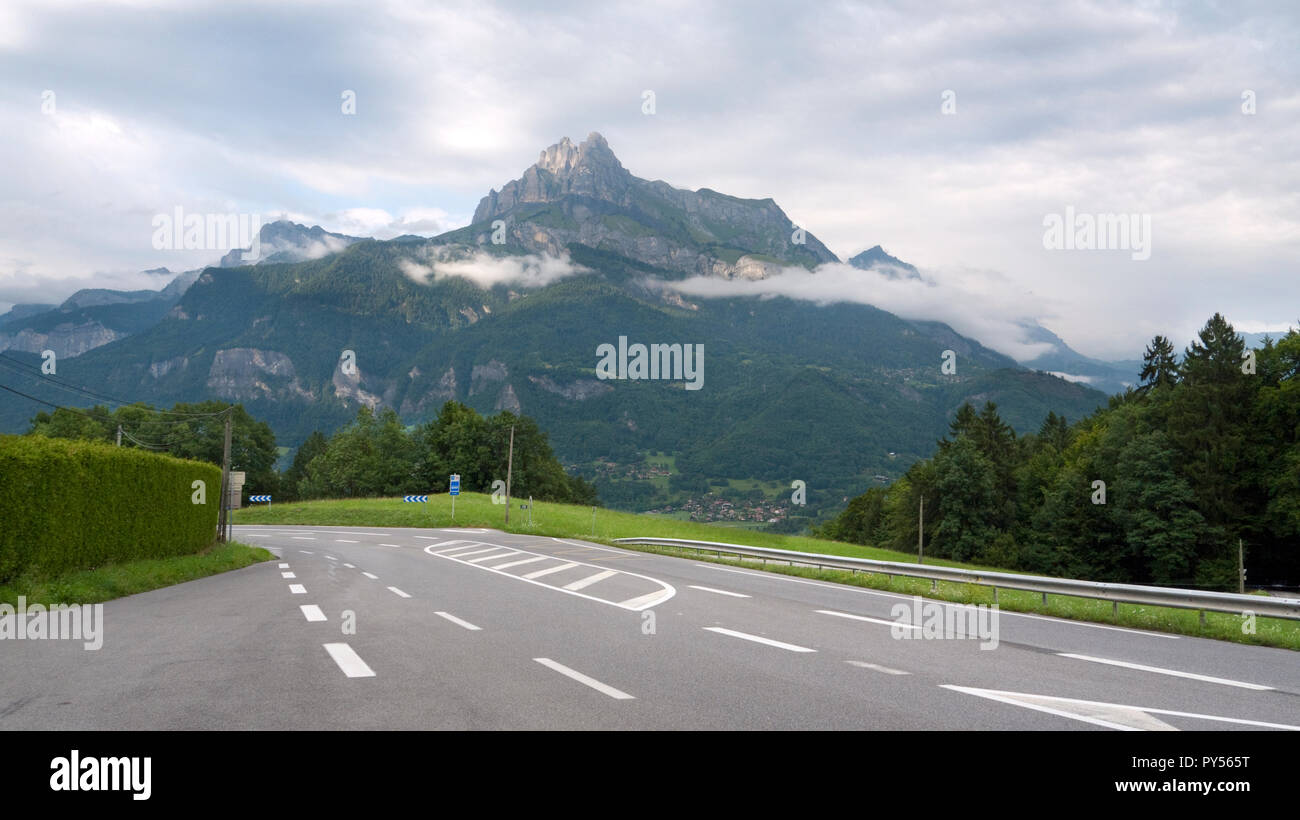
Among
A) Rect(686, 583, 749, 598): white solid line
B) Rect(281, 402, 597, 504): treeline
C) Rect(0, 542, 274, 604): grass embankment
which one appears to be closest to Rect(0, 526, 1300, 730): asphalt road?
Rect(0, 542, 274, 604): grass embankment

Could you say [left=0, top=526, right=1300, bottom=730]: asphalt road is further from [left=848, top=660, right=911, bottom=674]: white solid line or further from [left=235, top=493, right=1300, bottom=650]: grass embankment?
[left=235, top=493, right=1300, bottom=650]: grass embankment

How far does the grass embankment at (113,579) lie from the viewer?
14094 millimetres

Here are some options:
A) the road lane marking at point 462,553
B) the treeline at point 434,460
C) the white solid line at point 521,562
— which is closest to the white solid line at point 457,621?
the white solid line at point 521,562

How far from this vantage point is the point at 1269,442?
51812 millimetres

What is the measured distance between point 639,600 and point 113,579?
1054 cm

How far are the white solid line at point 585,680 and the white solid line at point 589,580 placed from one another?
9501 mm

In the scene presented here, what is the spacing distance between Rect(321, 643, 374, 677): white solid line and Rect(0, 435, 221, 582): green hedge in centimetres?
931

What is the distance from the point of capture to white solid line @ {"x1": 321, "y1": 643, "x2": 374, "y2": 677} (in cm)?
769

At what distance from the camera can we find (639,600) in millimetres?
15555

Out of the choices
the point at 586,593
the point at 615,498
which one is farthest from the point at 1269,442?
the point at 615,498

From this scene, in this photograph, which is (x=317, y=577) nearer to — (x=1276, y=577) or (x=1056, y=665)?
(x=1056, y=665)

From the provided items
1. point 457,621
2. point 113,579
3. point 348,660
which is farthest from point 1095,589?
point 113,579

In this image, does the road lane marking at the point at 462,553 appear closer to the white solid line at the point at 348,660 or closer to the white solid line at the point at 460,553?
the white solid line at the point at 460,553
